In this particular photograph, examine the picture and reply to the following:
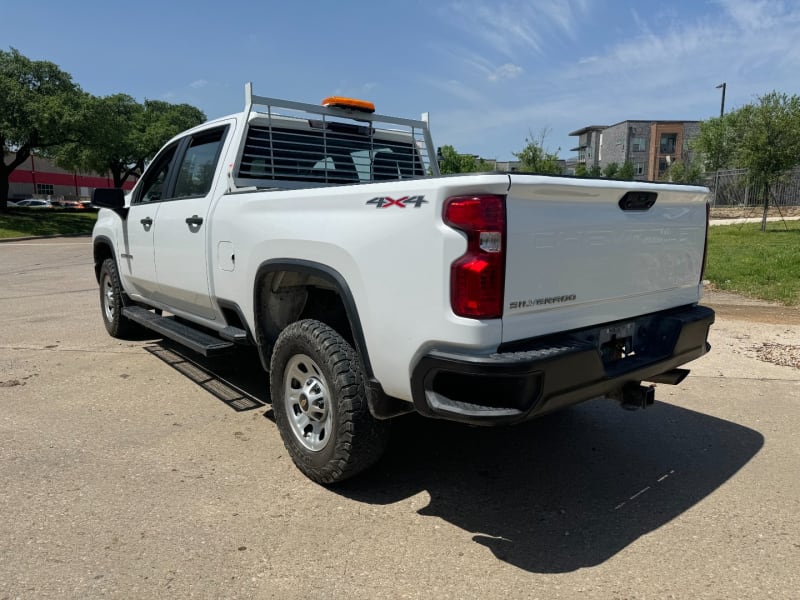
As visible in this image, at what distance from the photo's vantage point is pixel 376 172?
209 inches

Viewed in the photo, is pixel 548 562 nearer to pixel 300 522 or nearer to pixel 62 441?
pixel 300 522

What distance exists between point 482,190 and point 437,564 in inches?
64.1

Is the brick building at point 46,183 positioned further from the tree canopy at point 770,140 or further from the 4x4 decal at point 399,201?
the 4x4 decal at point 399,201

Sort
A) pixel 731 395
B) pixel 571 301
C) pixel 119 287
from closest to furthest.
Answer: pixel 571 301 → pixel 731 395 → pixel 119 287

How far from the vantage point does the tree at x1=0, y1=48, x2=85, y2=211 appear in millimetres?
26766

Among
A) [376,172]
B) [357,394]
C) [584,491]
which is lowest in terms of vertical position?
[584,491]

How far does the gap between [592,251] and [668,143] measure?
88.2 meters

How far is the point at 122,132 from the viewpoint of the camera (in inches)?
1339

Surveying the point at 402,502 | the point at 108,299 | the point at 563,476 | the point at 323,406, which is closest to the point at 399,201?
the point at 323,406

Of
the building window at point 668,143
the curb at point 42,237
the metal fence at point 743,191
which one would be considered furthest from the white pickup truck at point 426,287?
the building window at point 668,143

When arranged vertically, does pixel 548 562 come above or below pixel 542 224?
below

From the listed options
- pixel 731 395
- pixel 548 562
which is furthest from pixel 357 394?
pixel 731 395

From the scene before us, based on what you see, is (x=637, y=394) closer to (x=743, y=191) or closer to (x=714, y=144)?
(x=743, y=191)

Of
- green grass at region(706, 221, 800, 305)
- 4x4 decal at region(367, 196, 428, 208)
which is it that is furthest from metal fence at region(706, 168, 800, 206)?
4x4 decal at region(367, 196, 428, 208)
